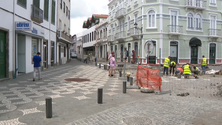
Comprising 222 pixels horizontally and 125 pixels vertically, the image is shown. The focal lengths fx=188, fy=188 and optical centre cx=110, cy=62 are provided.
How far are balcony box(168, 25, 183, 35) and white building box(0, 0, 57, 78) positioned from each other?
1421 centimetres

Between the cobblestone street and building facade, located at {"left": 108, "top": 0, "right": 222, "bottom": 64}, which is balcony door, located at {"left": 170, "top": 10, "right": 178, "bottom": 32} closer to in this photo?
building facade, located at {"left": 108, "top": 0, "right": 222, "bottom": 64}

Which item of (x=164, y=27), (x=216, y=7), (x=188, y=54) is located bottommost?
(x=188, y=54)

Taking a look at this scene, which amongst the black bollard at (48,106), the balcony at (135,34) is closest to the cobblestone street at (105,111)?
the black bollard at (48,106)

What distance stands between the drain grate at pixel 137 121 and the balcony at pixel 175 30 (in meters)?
20.0

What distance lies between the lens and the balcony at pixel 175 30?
76.4 ft

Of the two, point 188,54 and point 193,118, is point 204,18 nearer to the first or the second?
point 188,54

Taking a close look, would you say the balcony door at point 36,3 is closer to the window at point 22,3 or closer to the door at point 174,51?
the window at point 22,3

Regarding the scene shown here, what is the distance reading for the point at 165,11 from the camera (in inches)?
922

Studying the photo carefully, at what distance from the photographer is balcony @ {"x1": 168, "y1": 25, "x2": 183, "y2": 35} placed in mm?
23288

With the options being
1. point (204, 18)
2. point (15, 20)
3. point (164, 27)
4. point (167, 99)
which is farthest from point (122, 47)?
point (167, 99)

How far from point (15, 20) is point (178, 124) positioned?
11.4 meters

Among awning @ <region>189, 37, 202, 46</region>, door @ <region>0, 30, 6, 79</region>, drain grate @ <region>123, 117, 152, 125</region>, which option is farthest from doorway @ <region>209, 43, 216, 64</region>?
door @ <region>0, 30, 6, 79</region>

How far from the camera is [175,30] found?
23.7 meters

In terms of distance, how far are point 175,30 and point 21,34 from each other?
17979 millimetres
